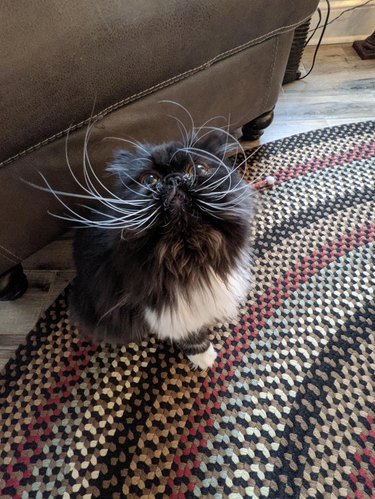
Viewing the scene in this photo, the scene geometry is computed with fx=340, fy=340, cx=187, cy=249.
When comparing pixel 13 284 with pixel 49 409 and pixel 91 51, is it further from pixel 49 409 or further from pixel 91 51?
pixel 91 51

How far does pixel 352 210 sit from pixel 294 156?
0.30 m

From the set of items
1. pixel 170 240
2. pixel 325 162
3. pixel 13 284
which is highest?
pixel 170 240

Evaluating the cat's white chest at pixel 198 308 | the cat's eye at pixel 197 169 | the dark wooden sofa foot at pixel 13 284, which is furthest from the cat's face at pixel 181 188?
the dark wooden sofa foot at pixel 13 284

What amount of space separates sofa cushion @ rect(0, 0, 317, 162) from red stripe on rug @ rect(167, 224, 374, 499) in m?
0.63

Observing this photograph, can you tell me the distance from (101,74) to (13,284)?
0.61 metres

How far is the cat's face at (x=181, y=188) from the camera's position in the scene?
1.62 feet

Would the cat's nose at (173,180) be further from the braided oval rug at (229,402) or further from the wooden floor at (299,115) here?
the wooden floor at (299,115)

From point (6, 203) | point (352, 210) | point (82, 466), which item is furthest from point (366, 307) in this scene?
point (6, 203)

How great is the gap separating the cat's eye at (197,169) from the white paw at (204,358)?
47 cm

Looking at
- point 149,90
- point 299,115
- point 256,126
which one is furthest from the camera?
point 299,115

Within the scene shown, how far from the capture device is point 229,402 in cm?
83

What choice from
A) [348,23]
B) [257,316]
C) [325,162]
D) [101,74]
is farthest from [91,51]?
[348,23]

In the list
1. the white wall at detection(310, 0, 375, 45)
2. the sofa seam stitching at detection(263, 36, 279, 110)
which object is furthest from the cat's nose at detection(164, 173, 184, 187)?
the white wall at detection(310, 0, 375, 45)

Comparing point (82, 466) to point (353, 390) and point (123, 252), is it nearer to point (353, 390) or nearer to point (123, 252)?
point (123, 252)
